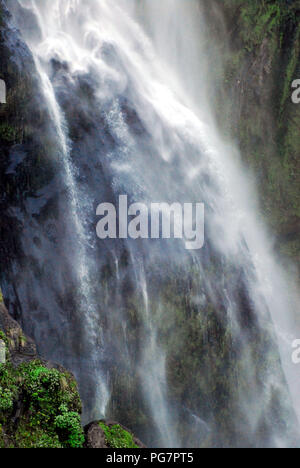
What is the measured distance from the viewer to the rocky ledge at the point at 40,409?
6.22m

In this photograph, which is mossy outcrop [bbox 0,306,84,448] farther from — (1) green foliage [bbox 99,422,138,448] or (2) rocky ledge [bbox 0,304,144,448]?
(1) green foliage [bbox 99,422,138,448]

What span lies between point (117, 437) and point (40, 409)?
1225 millimetres

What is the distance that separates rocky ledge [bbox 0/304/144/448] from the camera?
20.4ft

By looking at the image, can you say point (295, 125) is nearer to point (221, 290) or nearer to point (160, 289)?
point (221, 290)

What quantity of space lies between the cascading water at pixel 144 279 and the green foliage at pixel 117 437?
2.04 meters

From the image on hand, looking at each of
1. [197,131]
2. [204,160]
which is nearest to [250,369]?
[204,160]

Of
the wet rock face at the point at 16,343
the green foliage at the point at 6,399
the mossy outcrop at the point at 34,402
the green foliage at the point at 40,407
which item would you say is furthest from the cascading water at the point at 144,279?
the green foliage at the point at 6,399

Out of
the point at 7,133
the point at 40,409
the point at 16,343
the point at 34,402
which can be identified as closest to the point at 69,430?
the point at 40,409

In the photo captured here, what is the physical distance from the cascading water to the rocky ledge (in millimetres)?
1898

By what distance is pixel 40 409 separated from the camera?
21.6 ft

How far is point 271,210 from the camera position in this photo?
1675cm
